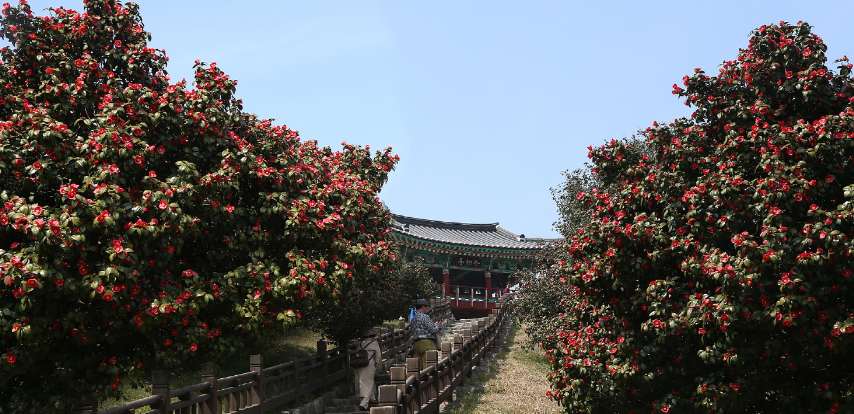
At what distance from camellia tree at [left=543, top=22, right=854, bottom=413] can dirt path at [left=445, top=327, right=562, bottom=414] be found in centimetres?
379

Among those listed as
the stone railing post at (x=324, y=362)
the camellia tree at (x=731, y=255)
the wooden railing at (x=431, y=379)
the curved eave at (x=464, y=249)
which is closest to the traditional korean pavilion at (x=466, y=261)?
the curved eave at (x=464, y=249)

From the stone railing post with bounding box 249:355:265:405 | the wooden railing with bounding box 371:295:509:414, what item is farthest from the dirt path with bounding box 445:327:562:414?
the stone railing post with bounding box 249:355:265:405

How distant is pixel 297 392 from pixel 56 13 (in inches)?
298

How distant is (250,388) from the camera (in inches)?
412

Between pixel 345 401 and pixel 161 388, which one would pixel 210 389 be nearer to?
pixel 161 388

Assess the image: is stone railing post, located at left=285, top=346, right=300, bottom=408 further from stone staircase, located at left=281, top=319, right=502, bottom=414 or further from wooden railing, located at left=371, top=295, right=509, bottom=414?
wooden railing, located at left=371, top=295, right=509, bottom=414

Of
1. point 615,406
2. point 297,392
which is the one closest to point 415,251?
point 297,392

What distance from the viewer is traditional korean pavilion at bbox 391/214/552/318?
33.6 metres

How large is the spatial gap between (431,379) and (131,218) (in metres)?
6.16

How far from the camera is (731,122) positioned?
7.34 m

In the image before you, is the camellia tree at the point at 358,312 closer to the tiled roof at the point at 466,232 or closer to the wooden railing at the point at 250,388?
the wooden railing at the point at 250,388

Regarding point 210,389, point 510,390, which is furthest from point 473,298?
point 210,389

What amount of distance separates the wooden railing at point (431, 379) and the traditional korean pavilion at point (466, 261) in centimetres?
1487

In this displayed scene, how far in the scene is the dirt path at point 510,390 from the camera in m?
12.1
